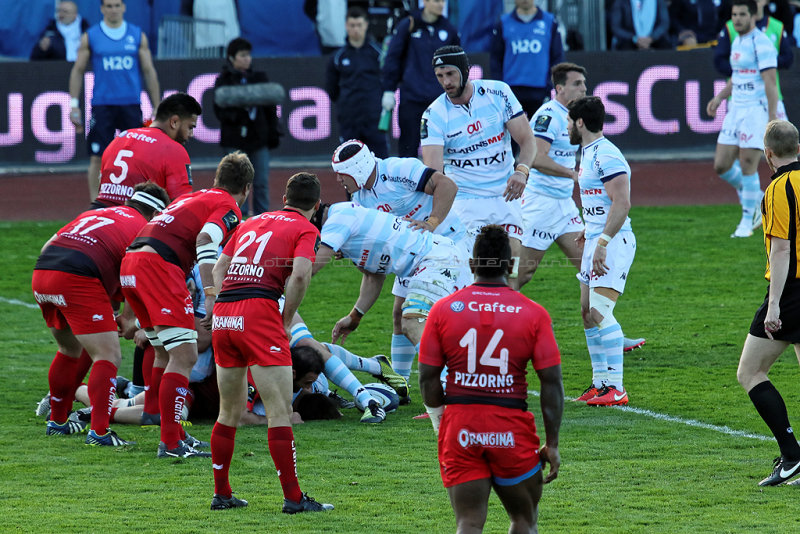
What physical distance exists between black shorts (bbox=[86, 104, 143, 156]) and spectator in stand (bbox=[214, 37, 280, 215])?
1118mm

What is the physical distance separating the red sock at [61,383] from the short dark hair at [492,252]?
4256 millimetres

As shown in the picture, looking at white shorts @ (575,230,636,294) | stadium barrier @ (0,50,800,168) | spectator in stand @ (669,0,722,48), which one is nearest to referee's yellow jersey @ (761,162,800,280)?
white shorts @ (575,230,636,294)

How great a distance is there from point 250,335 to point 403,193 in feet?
9.74

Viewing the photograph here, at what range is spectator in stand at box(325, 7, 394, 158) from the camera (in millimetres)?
16844

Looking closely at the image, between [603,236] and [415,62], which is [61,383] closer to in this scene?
[603,236]

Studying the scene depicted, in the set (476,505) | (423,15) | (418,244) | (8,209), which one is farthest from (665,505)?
(8,209)

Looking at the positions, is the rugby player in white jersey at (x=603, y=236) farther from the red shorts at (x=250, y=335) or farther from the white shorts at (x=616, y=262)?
the red shorts at (x=250, y=335)

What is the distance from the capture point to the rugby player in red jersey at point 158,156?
9695 millimetres

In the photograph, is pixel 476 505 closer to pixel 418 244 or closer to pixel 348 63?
pixel 418 244

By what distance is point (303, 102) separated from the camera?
66.8 feet

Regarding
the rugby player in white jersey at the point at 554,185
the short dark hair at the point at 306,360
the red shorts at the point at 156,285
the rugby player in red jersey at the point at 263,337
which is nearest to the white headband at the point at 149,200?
the red shorts at the point at 156,285

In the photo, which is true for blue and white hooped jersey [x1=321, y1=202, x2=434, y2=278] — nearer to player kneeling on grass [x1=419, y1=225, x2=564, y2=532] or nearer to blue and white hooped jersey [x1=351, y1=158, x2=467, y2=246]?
blue and white hooped jersey [x1=351, y1=158, x2=467, y2=246]

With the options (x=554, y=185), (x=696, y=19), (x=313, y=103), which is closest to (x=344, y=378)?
(x=554, y=185)

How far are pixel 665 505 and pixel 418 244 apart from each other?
2917mm
